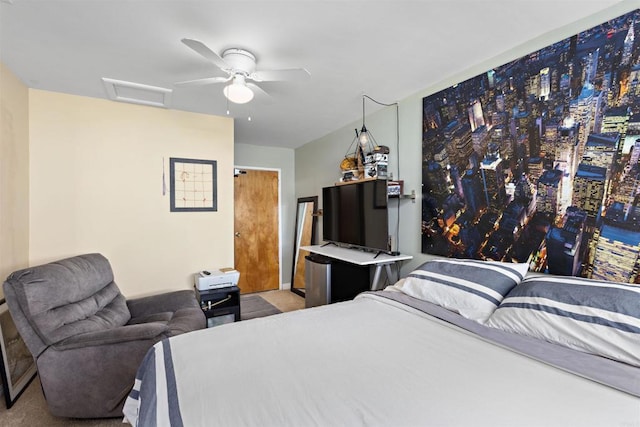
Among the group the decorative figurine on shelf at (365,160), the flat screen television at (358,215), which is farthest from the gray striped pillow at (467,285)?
the decorative figurine on shelf at (365,160)

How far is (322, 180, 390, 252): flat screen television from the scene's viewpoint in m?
2.92

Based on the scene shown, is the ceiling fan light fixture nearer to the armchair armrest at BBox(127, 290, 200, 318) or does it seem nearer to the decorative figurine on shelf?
the decorative figurine on shelf

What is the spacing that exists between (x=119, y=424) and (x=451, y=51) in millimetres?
3301

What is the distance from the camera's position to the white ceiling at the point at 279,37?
1.67 meters

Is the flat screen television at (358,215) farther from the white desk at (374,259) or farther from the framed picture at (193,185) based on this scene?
the framed picture at (193,185)

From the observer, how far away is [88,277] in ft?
7.59

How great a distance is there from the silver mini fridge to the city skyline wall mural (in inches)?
50.1

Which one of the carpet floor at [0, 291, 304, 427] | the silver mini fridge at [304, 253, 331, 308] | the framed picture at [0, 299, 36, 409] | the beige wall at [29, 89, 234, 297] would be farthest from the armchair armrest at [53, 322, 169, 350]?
the silver mini fridge at [304, 253, 331, 308]

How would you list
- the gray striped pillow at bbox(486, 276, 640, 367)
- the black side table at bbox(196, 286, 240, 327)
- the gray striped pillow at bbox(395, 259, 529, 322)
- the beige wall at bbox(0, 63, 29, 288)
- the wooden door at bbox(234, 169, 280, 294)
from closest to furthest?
the gray striped pillow at bbox(486, 276, 640, 367) < the gray striped pillow at bbox(395, 259, 529, 322) < the beige wall at bbox(0, 63, 29, 288) < the black side table at bbox(196, 286, 240, 327) < the wooden door at bbox(234, 169, 280, 294)

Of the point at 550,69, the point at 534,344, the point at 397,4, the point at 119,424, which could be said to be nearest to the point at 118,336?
the point at 119,424

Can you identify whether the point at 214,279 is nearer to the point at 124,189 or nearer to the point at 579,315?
the point at 124,189

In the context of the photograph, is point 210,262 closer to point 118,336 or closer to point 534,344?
point 118,336

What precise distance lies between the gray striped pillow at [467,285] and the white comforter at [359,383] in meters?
0.25

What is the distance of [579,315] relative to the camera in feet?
4.45
